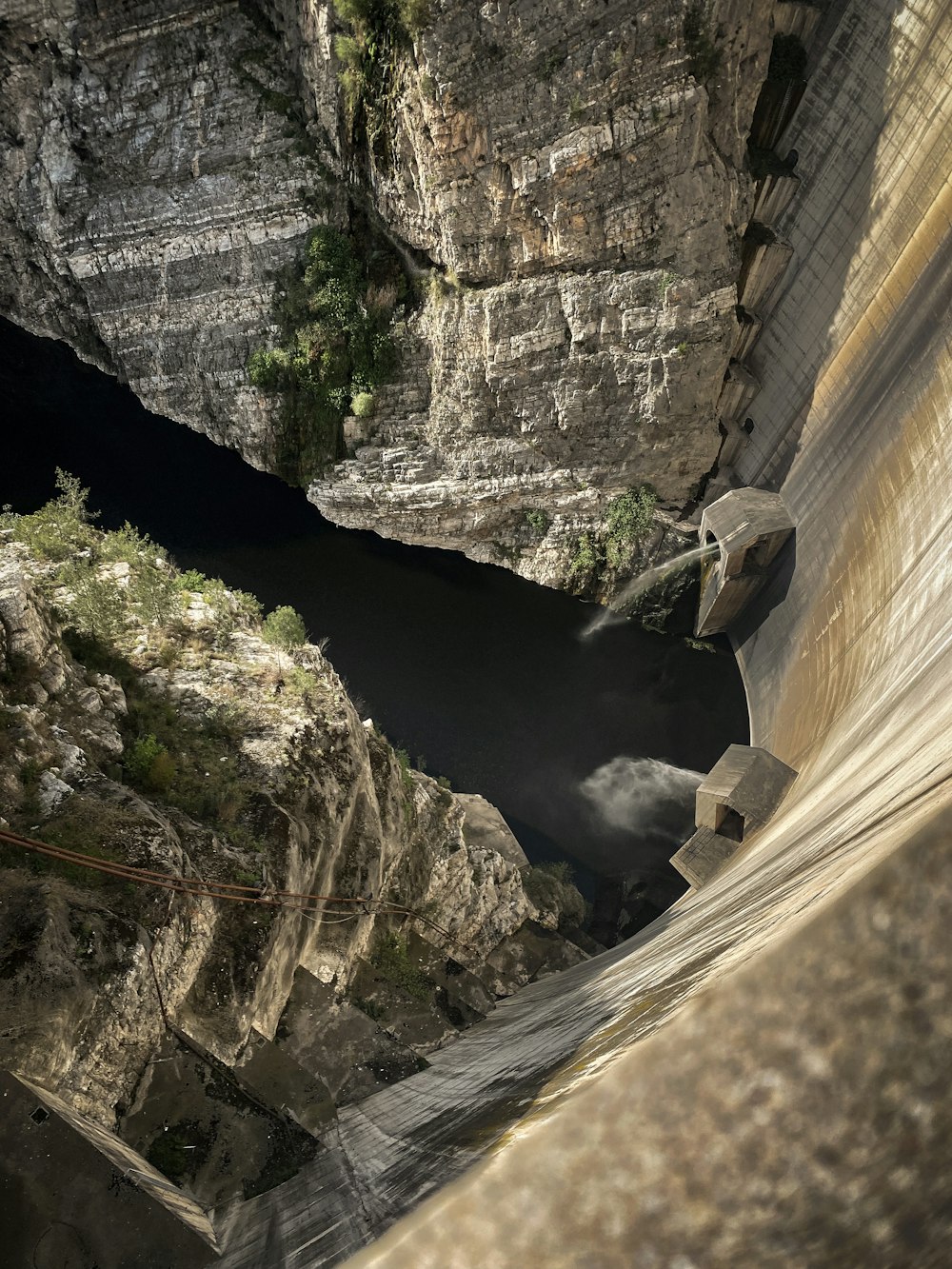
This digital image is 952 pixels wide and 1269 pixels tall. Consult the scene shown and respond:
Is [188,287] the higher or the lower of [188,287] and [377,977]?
the higher

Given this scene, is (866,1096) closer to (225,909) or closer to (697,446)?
(225,909)

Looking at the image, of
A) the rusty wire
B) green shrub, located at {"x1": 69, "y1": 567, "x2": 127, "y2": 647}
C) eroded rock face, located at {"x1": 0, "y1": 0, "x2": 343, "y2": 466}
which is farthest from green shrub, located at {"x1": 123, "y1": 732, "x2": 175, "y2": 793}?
eroded rock face, located at {"x1": 0, "y1": 0, "x2": 343, "y2": 466}

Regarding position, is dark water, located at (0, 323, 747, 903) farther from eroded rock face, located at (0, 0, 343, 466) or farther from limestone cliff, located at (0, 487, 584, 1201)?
limestone cliff, located at (0, 487, 584, 1201)

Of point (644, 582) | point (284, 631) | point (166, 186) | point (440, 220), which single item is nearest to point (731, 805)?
point (644, 582)

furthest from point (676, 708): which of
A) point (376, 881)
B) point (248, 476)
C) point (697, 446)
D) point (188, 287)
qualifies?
point (188, 287)

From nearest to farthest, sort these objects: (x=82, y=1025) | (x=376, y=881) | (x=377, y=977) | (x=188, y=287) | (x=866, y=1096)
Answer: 1. (x=866, y=1096)
2. (x=82, y=1025)
3. (x=377, y=977)
4. (x=376, y=881)
5. (x=188, y=287)

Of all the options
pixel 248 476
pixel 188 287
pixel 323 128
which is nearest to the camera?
pixel 323 128
